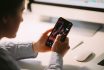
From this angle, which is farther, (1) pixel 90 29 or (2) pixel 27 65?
(1) pixel 90 29

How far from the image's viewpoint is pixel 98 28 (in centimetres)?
123

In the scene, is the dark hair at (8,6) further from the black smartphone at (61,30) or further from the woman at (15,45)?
the black smartphone at (61,30)

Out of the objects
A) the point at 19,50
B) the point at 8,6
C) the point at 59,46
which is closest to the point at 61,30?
the point at 59,46

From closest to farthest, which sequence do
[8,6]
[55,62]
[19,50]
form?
[8,6]
[55,62]
[19,50]

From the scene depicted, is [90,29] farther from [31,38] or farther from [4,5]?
[4,5]

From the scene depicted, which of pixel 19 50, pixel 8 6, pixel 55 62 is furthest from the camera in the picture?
pixel 19 50

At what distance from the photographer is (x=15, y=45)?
100 cm

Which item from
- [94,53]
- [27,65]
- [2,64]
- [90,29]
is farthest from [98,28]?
[2,64]

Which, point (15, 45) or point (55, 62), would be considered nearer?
point (55, 62)

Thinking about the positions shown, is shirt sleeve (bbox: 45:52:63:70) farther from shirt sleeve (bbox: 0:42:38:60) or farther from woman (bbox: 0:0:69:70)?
shirt sleeve (bbox: 0:42:38:60)

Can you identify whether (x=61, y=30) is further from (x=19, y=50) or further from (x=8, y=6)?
(x=8, y=6)

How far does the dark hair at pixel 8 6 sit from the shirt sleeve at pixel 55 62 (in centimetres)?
24

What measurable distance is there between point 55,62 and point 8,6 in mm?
270

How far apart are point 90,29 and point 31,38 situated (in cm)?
29
